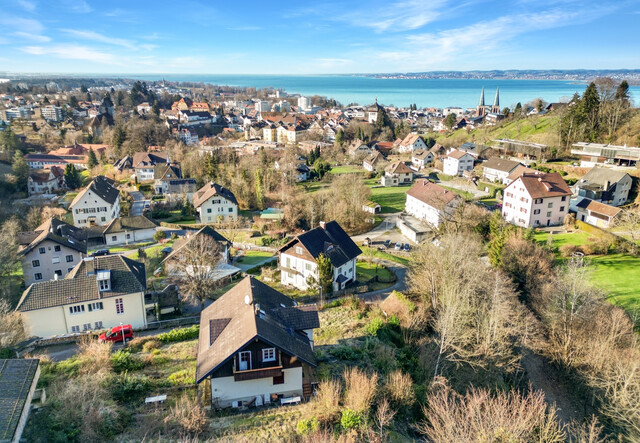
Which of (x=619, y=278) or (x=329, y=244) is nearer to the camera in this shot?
(x=619, y=278)

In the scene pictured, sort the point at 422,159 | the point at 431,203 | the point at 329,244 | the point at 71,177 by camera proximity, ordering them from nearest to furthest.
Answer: the point at 329,244 < the point at 431,203 < the point at 71,177 < the point at 422,159

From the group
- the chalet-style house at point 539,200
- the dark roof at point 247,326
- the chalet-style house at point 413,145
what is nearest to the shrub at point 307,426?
the dark roof at point 247,326

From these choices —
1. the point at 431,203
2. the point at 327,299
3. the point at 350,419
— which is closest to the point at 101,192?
the point at 327,299

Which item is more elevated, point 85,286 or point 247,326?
point 247,326

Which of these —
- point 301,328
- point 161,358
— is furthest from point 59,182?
point 301,328

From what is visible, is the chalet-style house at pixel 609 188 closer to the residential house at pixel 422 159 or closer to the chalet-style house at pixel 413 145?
the residential house at pixel 422 159

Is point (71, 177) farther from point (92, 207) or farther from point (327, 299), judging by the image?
point (327, 299)
